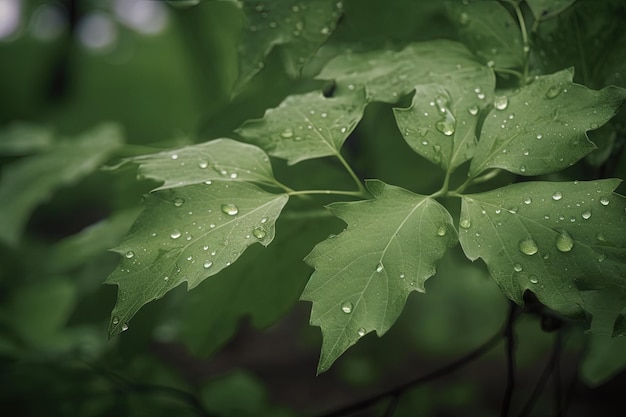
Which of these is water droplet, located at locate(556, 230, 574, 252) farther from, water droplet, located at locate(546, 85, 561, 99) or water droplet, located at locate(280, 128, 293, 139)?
water droplet, located at locate(280, 128, 293, 139)

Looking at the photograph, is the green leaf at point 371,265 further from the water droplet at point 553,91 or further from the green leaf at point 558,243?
the water droplet at point 553,91

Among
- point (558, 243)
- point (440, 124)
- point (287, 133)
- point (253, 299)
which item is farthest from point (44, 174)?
point (558, 243)

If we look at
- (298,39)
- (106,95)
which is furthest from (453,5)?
(106,95)

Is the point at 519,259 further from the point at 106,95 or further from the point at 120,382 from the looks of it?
the point at 106,95

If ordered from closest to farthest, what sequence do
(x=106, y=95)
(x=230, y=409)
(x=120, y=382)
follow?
(x=120, y=382), (x=230, y=409), (x=106, y=95)

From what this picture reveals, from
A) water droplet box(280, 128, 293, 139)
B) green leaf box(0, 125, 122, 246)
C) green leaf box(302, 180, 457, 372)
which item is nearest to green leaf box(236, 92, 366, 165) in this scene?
Answer: water droplet box(280, 128, 293, 139)
